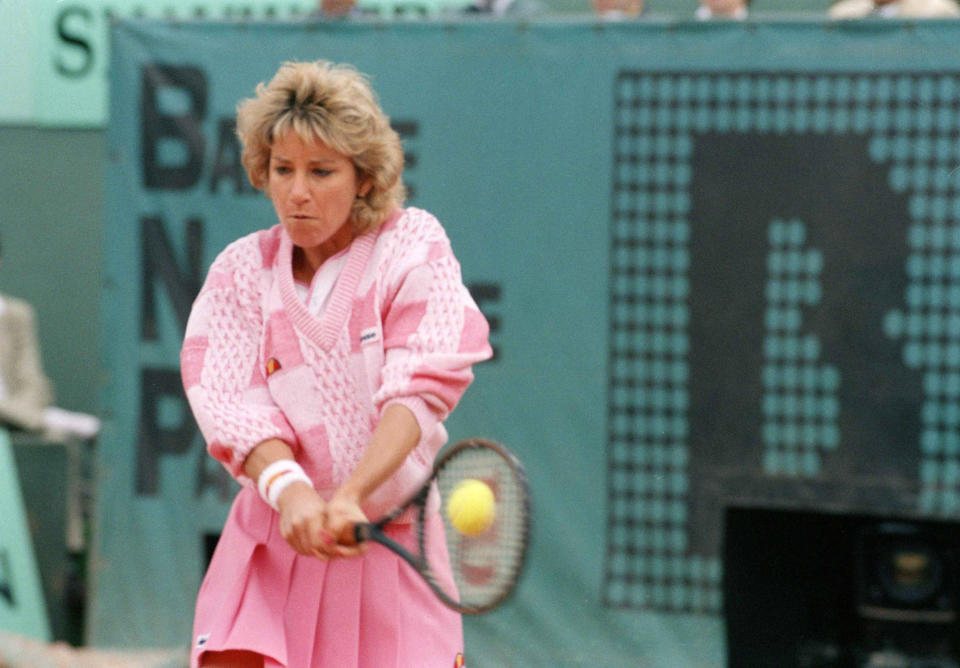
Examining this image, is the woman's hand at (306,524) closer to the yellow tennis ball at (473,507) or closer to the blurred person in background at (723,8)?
the yellow tennis ball at (473,507)

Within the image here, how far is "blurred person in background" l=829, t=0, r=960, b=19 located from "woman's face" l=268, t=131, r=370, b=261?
103 inches

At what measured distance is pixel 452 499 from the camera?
7.47ft

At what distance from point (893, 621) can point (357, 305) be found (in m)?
2.83

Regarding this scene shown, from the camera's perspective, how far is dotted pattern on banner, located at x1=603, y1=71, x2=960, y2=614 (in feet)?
14.2

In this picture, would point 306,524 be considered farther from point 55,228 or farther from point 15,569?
point 55,228

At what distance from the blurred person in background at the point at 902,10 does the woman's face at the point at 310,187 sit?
2614 mm

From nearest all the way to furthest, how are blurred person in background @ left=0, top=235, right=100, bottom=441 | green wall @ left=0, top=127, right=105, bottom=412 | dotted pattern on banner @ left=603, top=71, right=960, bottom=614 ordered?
dotted pattern on banner @ left=603, top=71, right=960, bottom=614 → blurred person in background @ left=0, top=235, right=100, bottom=441 → green wall @ left=0, top=127, right=105, bottom=412

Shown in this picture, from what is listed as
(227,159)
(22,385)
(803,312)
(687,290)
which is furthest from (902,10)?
(22,385)

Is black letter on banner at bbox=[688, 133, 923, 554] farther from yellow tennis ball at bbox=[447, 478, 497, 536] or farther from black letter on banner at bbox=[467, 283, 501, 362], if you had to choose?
yellow tennis ball at bbox=[447, 478, 497, 536]

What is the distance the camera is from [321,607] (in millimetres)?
2299

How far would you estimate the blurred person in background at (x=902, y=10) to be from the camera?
435cm

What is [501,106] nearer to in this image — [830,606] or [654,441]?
[654,441]

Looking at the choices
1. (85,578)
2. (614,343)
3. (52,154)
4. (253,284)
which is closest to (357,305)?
(253,284)

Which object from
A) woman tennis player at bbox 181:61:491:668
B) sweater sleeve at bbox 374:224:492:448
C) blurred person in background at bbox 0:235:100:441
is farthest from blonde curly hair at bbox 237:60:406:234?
blurred person in background at bbox 0:235:100:441
